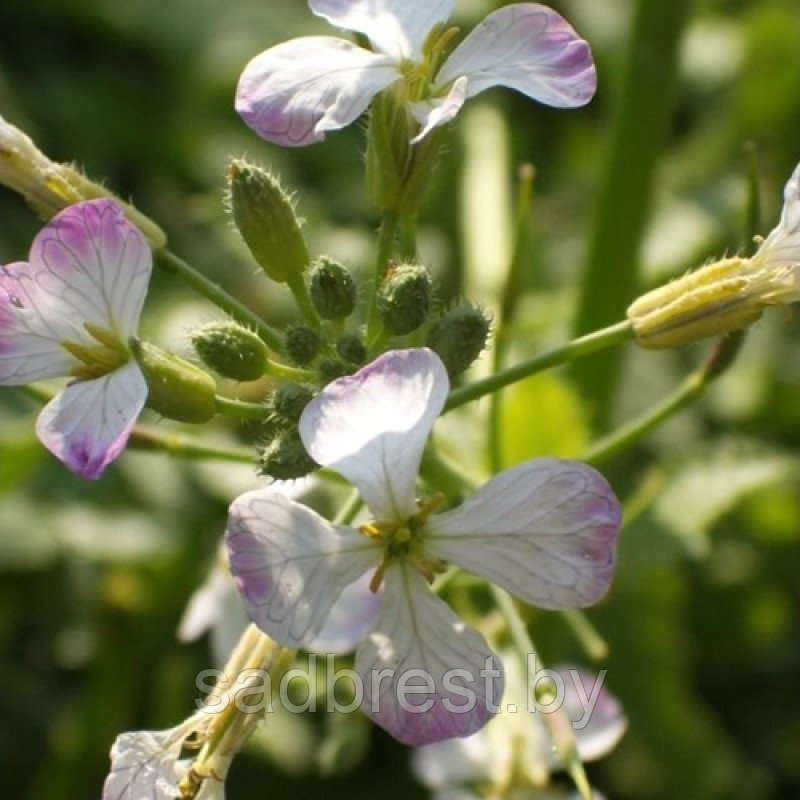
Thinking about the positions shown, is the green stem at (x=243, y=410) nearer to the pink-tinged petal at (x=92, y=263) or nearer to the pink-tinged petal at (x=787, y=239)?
the pink-tinged petal at (x=92, y=263)

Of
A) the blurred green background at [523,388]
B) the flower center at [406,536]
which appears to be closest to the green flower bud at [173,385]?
the flower center at [406,536]

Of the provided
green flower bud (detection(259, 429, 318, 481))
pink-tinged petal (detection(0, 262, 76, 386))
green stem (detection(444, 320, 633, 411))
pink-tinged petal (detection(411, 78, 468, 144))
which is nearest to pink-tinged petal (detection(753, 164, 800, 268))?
green stem (detection(444, 320, 633, 411))

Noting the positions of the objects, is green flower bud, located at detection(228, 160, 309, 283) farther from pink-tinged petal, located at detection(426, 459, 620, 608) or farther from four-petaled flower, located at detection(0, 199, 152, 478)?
pink-tinged petal, located at detection(426, 459, 620, 608)

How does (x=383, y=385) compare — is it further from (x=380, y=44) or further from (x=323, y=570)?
(x=380, y=44)

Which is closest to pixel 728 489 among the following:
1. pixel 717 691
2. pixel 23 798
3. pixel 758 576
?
pixel 758 576

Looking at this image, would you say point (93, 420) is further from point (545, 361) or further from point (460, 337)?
point (545, 361)

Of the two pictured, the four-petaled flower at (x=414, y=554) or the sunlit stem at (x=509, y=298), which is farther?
the sunlit stem at (x=509, y=298)
